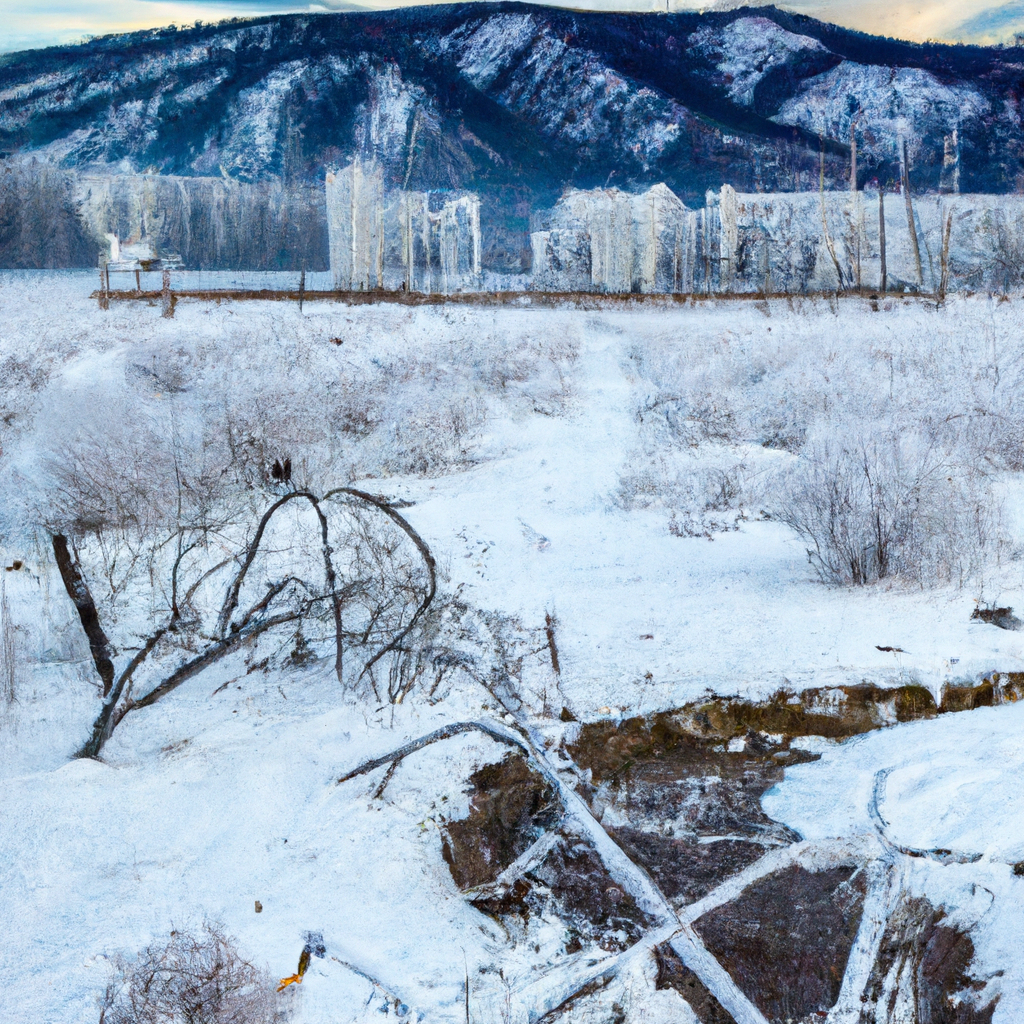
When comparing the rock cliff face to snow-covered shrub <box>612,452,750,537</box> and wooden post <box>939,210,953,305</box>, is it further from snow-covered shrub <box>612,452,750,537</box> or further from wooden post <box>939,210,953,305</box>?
snow-covered shrub <box>612,452,750,537</box>

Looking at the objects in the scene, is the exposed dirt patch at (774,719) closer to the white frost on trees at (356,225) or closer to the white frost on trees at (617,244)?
the white frost on trees at (617,244)

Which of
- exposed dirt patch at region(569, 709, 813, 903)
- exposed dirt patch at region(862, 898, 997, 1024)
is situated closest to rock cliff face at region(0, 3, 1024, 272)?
exposed dirt patch at region(569, 709, 813, 903)

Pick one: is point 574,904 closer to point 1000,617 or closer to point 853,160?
point 1000,617

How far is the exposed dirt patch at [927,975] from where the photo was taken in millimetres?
5945

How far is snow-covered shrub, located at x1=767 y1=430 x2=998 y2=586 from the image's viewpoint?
10.1m

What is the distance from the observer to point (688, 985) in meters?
6.17

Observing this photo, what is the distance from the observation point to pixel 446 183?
1916 cm

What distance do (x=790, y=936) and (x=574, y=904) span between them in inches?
61.8

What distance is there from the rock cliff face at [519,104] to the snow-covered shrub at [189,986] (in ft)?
49.9

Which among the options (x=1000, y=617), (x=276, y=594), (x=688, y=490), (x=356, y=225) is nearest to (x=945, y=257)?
(x=688, y=490)

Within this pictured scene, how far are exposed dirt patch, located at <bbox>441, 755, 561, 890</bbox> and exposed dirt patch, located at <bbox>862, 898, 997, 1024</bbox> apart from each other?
2.64 m

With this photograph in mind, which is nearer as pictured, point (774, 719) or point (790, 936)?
point (790, 936)

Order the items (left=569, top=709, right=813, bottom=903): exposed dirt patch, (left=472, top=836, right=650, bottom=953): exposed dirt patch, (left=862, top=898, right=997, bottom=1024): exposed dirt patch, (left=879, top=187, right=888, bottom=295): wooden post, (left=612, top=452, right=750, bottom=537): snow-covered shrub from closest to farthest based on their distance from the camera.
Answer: (left=862, top=898, right=997, bottom=1024): exposed dirt patch < (left=472, top=836, right=650, bottom=953): exposed dirt patch < (left=569, top=709, right=813, bottom=903): exposed dirt patch < (left=612, top=452, right=750, bottom=537): snow-covered shrub < (left=879, top=187, right=888, bottom=295): wooden post

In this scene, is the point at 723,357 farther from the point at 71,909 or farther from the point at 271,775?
the point at 71,909
